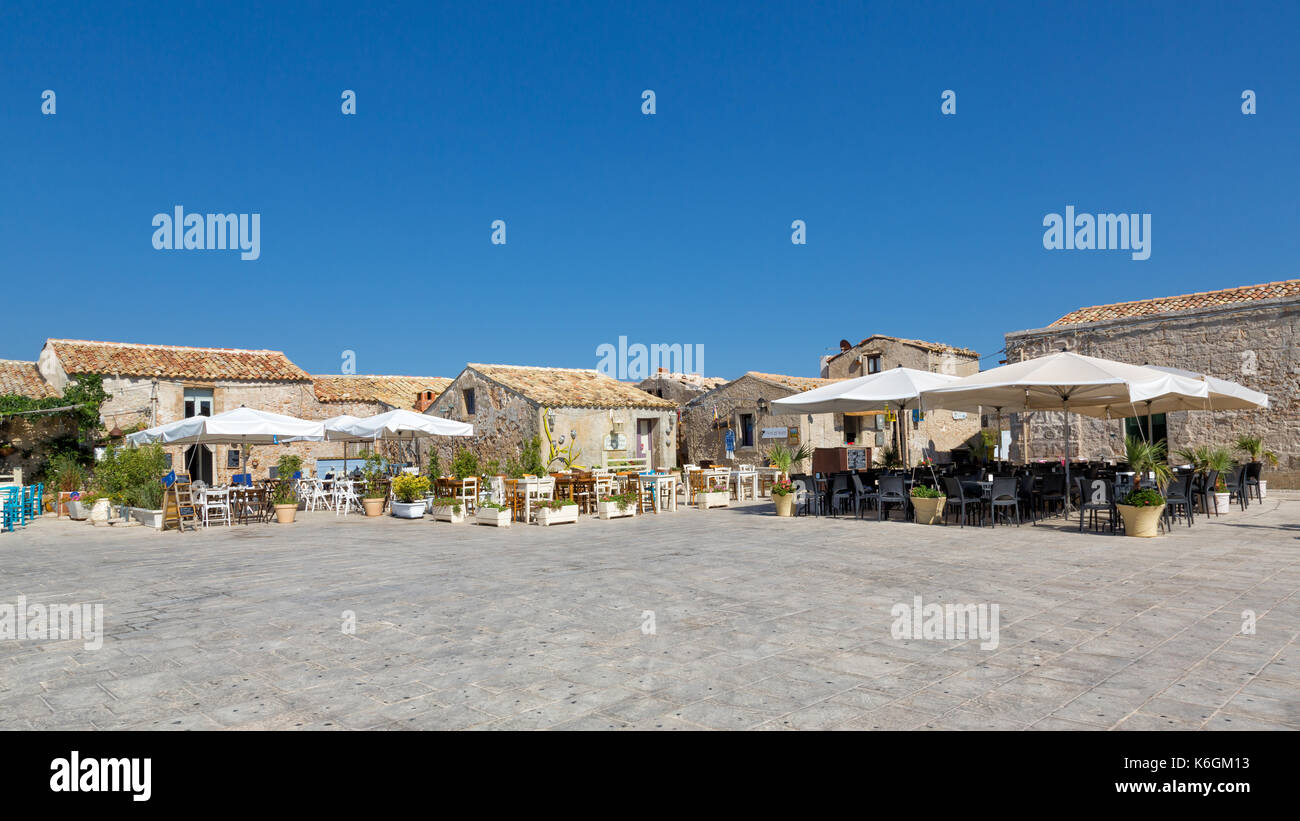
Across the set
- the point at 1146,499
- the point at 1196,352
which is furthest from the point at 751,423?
the point at 1146,499

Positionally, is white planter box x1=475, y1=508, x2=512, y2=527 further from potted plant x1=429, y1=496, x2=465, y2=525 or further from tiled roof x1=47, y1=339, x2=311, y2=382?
tiled roof x1=47, y1=339, x2=311, y2=382

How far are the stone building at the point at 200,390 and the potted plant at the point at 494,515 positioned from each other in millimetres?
11922

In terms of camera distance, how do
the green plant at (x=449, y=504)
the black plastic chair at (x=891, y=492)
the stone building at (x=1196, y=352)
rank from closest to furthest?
the black plastic chair at (x=891, y=492) < the green plant at (x=449, y=504) < the stone building at (x=1196, y=352)

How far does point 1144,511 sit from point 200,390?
80.2 feet

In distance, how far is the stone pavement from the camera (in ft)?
11.9

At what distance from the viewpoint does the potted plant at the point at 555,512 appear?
12.7 metres

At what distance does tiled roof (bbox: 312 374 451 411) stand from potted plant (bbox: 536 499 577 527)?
53.2 feet

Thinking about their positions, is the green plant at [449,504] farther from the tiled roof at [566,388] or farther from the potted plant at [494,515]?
the tiled roof at [566,388]

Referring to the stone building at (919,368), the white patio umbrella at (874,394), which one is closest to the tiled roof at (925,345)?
the stone building at (919,368)

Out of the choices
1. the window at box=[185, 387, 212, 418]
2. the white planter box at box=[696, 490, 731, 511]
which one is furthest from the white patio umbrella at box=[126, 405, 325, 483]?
the window at box=[185, 387, 212, 418]

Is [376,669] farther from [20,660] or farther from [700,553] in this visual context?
[700,553]

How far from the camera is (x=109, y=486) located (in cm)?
1553
